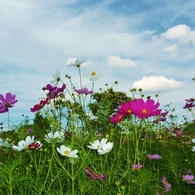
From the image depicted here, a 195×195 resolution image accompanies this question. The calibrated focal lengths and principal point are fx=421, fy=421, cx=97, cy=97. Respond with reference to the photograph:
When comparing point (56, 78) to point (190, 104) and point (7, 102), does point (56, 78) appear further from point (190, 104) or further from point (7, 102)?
point (190, 104)

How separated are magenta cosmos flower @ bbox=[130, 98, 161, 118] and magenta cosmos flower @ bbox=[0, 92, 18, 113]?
51.7 inches

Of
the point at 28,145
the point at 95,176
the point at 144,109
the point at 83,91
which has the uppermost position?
the point at 83,91

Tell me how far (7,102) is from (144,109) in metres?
1.41

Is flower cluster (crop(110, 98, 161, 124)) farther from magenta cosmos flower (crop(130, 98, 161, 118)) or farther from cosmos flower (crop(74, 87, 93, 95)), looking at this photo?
cosmos flower (crop(74, 87, 93, 95))

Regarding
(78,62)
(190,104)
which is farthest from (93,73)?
(190,104)

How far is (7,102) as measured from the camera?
3.50m

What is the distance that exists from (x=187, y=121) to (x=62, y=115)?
2.90 metres

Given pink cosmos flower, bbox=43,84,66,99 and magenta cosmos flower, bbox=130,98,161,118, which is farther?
pink cosmos flower, bbox=43,84,66,99

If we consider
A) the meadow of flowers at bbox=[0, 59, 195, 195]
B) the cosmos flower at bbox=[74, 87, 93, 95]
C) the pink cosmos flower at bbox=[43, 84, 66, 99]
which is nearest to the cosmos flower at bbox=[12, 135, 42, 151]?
the meadow of flowers at bbox=[0, 59, 195, 195]

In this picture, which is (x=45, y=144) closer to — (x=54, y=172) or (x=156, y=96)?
(x=54, y=172)

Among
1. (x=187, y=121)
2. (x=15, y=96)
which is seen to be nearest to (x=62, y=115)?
(x=15, y=96)

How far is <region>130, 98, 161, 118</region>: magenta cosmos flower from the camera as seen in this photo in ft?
8.30

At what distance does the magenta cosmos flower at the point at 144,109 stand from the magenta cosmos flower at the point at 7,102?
4.31 ft

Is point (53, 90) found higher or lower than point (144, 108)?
higher
